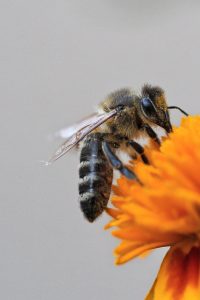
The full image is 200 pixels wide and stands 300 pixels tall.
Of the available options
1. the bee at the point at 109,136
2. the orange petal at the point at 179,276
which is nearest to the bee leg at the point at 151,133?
the bee at the point at 109,136

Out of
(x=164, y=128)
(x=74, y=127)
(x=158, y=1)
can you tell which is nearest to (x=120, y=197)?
(x=164, y=128)

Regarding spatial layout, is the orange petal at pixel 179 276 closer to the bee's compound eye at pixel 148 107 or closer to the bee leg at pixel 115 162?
the bee leg at pixel 115 162

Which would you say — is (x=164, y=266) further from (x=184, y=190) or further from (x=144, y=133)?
(x=144, y=133)

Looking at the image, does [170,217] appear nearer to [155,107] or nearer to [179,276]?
[179,276]

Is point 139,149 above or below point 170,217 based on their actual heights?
above

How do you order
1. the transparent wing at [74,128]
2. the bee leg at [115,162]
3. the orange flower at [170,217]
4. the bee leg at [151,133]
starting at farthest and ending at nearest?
the transparent wing at [74,128] → the bee leg at [151,133] → the bee leg at [115,162] → the orange flower at [170,217]

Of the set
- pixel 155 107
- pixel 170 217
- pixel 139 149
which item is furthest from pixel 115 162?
pixel 170 217
